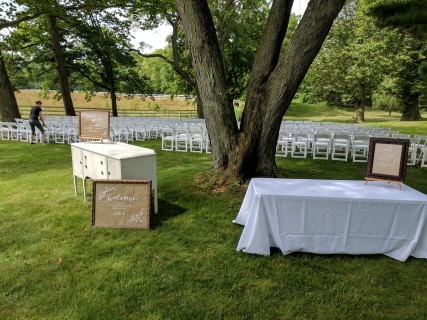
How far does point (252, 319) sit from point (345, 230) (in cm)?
167

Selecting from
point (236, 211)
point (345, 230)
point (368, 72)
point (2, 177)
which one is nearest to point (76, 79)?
point (2, 177)

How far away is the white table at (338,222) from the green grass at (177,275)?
15 cm

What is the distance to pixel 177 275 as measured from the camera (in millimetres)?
3514

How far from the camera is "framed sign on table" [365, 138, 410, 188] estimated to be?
4.04 metres

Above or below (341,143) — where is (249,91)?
above

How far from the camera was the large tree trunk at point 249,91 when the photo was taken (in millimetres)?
5815

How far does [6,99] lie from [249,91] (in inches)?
581

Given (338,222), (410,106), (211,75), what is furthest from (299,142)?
(410,106)

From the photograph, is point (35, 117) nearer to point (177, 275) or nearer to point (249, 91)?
point (249, 91)

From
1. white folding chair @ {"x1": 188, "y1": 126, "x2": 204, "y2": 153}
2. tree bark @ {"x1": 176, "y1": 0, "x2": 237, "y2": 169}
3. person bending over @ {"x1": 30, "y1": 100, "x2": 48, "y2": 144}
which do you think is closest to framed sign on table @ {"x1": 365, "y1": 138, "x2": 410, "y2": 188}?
tree bark @ {"x1": 176, "y1": 0, "x2": 237, "y2": 169}

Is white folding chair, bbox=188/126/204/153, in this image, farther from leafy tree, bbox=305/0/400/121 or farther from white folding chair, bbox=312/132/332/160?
leafy tree, bbox=305/0/400/121

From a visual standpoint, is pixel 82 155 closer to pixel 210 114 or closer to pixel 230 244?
pixel 210 114

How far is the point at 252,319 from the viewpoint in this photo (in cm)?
286


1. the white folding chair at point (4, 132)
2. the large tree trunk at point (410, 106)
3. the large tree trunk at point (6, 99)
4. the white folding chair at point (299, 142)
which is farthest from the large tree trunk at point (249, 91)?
the large tree trunk at point (410, 106)
